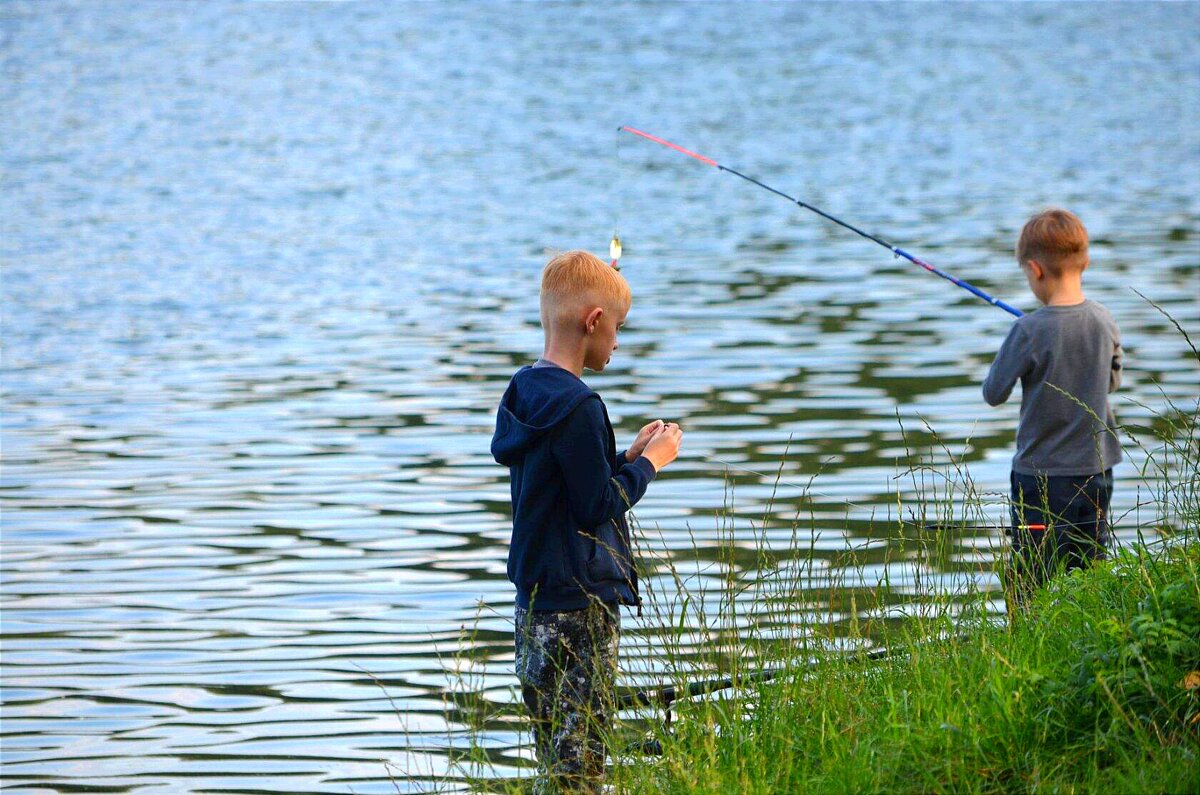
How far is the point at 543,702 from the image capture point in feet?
14.0

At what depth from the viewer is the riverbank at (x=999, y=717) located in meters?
3.83

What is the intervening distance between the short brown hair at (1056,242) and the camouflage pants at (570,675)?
2164 mm

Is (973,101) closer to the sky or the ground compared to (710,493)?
closer to the sky

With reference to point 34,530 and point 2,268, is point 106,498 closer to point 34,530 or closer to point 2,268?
point 34,530

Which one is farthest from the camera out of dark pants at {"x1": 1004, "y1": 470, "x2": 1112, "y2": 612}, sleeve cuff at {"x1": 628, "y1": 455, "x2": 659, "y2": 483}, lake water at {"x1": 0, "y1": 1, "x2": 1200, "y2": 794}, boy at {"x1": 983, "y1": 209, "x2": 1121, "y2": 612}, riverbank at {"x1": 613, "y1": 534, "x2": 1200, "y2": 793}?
lake water at {"x1": 0, "y1": 1, "x2": 1200, "y2": 794}

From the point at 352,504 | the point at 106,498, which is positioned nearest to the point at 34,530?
the point at 106,498

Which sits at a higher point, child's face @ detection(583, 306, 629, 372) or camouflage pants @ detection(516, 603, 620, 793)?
child's face @ detection(583, 306, 629, 372)

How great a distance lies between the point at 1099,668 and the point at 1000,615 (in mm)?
996

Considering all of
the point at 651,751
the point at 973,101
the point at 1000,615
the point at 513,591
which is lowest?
the point at 651,751

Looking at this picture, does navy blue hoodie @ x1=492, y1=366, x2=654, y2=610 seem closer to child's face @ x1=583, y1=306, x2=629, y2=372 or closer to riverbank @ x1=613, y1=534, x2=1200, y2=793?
child's face @ x1=583, y1=306, x2=629, y2=372

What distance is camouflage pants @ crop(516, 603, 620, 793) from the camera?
13.8 feet

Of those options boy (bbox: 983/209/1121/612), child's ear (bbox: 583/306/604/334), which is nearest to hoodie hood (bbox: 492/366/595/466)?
child's ear (bbox: 583/306/604/334)

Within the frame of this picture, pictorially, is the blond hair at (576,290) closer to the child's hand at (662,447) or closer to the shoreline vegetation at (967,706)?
the child's hand at (662,447)

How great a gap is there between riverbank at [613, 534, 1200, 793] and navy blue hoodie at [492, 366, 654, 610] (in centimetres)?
41
